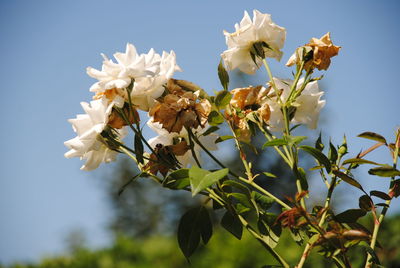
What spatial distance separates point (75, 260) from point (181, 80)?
2.76m

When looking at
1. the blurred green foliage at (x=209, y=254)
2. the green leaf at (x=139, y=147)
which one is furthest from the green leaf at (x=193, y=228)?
the blurred green foliage at (x=209, y=254)

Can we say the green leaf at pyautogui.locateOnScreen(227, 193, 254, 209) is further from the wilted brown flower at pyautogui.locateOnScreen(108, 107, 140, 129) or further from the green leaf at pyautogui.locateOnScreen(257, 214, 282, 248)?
the wilted brown flower at pyautogui.locateOnScreen(108, 107, 140, 129)

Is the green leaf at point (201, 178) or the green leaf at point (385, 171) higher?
the green leaf at point (201, 178)

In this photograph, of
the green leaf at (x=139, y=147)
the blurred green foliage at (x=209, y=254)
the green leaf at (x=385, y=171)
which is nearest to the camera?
the green leaf at (x=385, y=171)

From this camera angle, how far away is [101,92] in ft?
2.42

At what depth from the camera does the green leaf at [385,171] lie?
67 cm

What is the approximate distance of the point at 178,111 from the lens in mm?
706

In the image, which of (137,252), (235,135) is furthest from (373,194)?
(137,252)

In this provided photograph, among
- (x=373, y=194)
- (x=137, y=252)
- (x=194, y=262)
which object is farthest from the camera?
(x=137, y=252)

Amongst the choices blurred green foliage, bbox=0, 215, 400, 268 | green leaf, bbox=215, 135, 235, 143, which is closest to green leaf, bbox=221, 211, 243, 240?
green leaf, bbox=215, 135, 235, 143

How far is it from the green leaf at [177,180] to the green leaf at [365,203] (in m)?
0.30

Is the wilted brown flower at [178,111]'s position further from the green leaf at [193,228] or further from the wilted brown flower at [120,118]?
the green leaf at [193,228]

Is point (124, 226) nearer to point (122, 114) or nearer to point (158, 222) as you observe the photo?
point (158, 222)

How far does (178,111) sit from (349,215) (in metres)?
0.33
